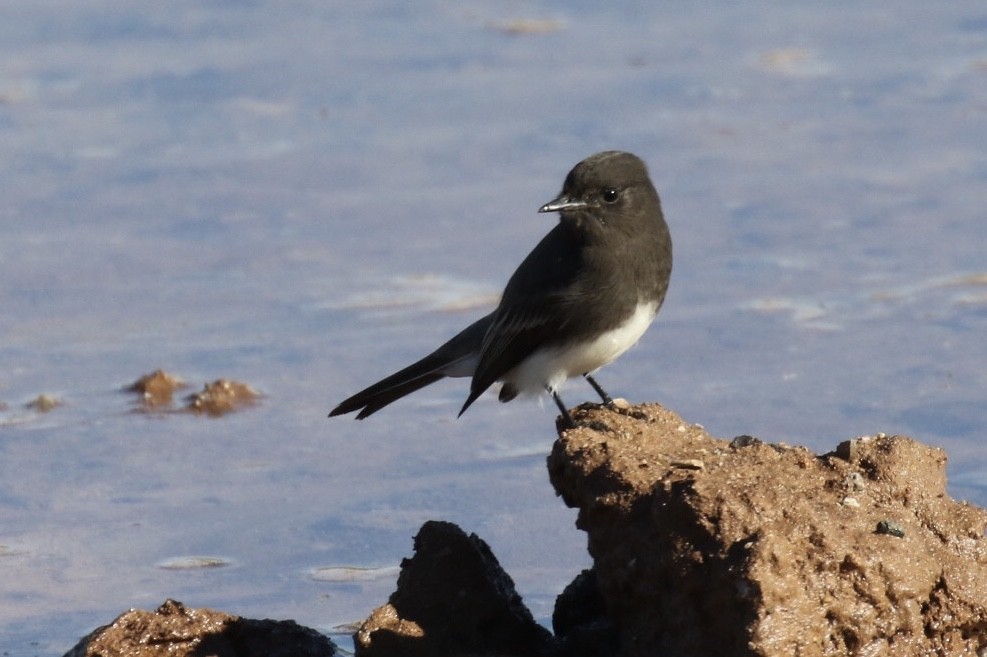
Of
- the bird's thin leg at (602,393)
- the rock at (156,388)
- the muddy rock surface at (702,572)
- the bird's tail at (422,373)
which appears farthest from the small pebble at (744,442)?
the rock at (156,388)

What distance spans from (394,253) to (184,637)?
5.34 metres

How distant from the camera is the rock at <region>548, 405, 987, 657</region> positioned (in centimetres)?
546

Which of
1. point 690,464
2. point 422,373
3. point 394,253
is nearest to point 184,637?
point 690,464

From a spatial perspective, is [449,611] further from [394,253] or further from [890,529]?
[394,253]

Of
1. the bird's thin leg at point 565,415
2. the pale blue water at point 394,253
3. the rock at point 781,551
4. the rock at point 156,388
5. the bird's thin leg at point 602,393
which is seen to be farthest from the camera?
the rock at point 156,388

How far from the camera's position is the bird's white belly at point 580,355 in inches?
300

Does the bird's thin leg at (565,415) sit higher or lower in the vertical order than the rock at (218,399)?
lower

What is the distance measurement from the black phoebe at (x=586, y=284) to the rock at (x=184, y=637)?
66.5 inches

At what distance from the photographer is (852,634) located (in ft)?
18.2

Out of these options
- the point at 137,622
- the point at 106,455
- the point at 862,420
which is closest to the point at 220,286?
the point at 106,455

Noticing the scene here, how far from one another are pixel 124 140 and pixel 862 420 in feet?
19.7

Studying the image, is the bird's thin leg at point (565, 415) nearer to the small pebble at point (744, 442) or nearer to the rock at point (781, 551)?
the small pebble at point (744, 442)

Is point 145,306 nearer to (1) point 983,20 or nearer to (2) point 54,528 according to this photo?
(2) point 54,528

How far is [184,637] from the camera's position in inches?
242
